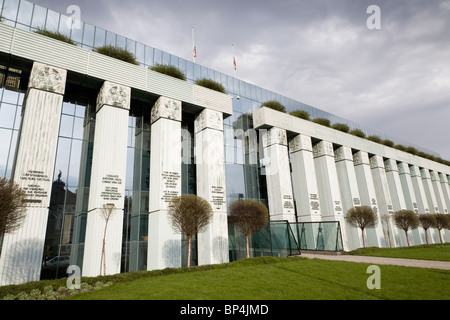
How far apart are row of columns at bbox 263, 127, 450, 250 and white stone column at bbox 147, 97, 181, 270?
10214mm

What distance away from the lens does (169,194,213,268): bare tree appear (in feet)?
48.0

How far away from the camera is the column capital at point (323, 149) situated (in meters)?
29.5

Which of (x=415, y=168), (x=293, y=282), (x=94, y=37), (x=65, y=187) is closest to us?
(x=293, y=282)

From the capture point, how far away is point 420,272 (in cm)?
1083

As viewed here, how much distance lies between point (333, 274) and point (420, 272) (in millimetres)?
3632

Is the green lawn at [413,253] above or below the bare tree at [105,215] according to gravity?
below

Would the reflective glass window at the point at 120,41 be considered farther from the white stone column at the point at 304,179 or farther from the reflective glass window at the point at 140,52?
the white stone column at the point at 304,179

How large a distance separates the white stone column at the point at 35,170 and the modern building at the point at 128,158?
0.17ft

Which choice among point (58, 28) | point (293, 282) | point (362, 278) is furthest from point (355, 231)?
point (58, 28)

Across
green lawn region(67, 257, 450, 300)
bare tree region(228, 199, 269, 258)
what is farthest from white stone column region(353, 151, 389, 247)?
green lawn region(67, 257, 450, 300)

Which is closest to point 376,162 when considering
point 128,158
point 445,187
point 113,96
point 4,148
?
point 445,187

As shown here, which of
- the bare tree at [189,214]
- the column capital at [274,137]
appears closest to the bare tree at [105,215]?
the bare tree at [189,214]

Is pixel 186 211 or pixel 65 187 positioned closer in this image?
pixel 186 211

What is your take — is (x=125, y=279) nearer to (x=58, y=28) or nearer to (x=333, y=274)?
(x=333, y=274)
